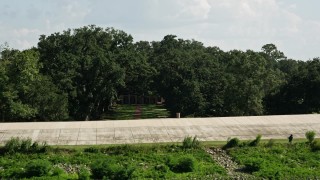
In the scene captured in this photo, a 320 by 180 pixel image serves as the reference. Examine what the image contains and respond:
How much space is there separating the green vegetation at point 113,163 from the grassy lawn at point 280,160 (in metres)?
1.97

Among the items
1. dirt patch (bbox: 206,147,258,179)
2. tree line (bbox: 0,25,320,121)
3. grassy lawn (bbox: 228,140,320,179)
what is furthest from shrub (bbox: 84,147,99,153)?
tree line (bbox: 0,25,320,121)

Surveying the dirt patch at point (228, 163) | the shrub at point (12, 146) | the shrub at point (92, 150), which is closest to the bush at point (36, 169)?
the shrub at point (12, 146)

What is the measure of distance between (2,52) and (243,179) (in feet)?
96.5

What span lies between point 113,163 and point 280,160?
1007cm

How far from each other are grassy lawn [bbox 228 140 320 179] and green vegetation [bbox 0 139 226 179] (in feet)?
6.46

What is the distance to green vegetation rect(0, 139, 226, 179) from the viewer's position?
84.0ft

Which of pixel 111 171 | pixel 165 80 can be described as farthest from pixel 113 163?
pixel 165 80

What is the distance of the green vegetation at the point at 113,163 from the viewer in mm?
25594

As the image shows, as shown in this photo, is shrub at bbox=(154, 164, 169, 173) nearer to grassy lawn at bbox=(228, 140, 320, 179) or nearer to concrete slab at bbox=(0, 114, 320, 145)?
grassy lawn at bbox=(228, 140, 320, 179)

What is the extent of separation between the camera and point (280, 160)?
29094 millimetres

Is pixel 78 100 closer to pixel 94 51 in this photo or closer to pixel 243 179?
pixel 94 51

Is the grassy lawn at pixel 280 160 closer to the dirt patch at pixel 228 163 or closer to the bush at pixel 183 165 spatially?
the dirt patch at pixel 228 163

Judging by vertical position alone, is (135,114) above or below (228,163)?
above

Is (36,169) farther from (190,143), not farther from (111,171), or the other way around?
(190,143)
